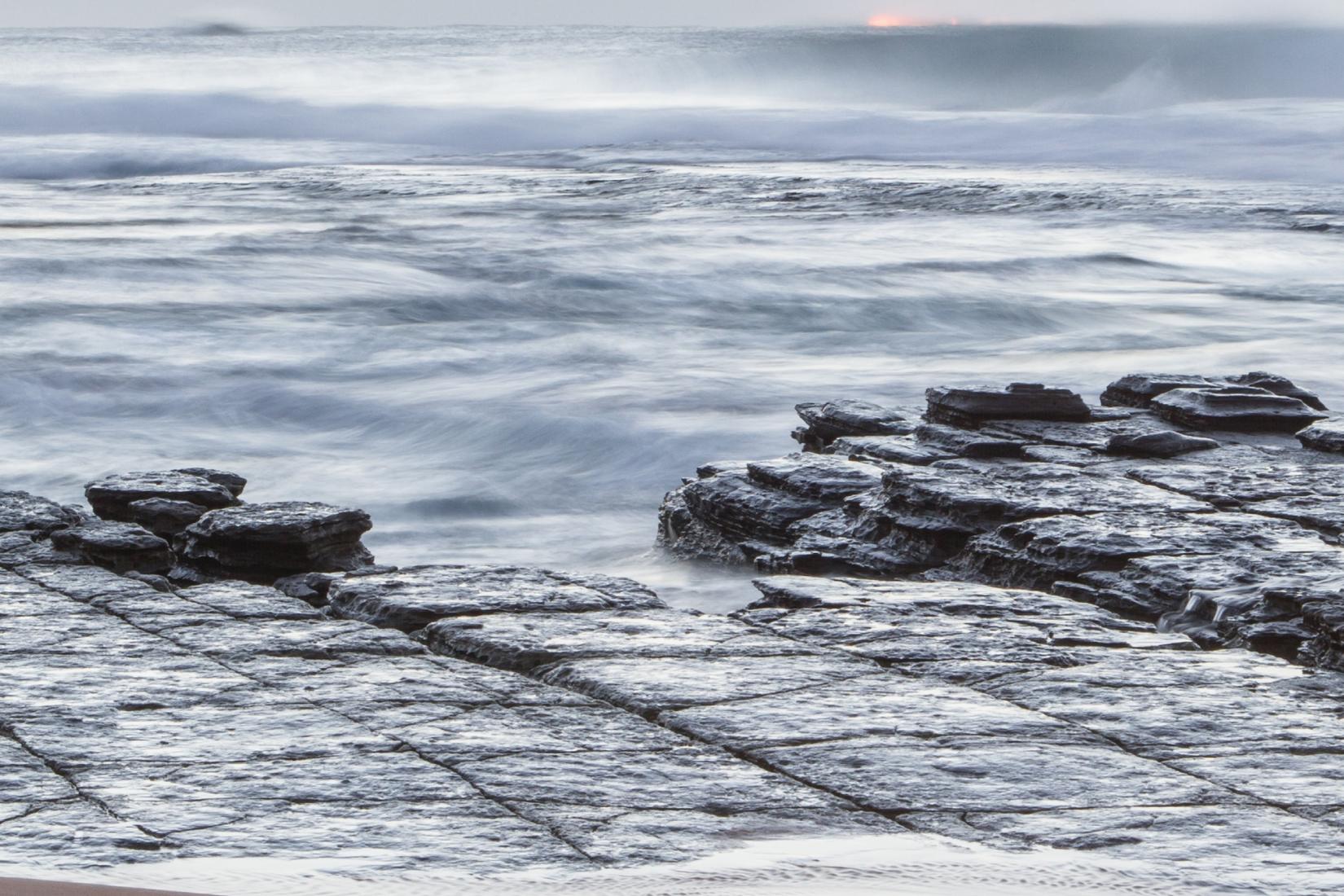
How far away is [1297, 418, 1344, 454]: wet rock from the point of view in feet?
25.3

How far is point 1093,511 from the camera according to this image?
6562 millimetres

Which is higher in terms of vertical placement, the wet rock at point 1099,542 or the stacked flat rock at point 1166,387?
the stacked flat rock at point 1166,387

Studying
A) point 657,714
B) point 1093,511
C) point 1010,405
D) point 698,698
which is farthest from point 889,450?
point 657,714

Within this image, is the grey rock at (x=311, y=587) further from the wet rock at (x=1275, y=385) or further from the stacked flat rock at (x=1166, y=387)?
the wet rock at (x=1275, y=385)

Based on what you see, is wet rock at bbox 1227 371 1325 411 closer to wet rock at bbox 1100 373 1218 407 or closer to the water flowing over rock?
wet rock at bbox 1100 373 1218 407

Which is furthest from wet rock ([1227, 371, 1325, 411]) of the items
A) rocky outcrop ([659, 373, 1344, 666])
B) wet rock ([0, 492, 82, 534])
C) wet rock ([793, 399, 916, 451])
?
wet rock ([0, 492, 82, 534])

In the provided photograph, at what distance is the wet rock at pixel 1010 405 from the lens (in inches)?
327

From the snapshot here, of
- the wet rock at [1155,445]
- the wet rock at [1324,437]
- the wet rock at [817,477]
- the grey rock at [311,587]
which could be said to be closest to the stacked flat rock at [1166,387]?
the wet rock at [1324,437]

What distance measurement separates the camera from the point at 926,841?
318 centimetres

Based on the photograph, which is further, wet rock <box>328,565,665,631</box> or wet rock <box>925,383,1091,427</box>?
wet rock <box>925,383,1091,427</box>

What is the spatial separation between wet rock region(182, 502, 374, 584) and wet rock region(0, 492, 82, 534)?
0.52 metres

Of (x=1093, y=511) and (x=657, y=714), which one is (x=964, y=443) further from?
(x=657, y=714)

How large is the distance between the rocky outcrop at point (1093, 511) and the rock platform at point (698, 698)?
25mm

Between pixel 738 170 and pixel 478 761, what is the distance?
3801 cm
